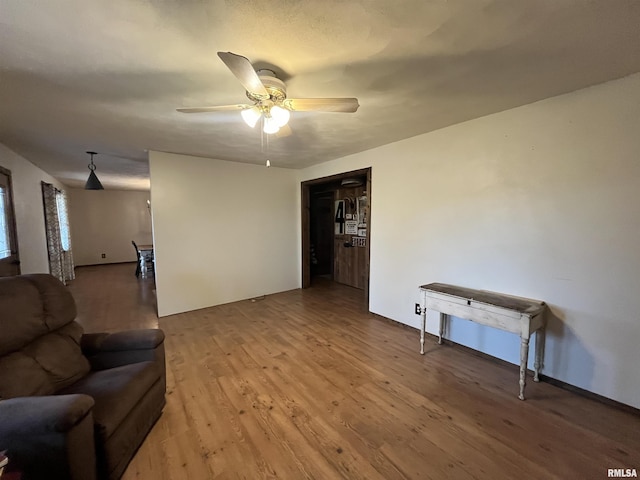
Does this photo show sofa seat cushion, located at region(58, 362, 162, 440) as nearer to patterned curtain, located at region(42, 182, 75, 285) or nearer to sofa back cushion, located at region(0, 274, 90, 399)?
sofa back cushion, located at region(0, 274, 90, 399)

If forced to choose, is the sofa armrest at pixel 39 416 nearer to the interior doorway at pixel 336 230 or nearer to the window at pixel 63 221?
the interior doorway at pixel 336 230

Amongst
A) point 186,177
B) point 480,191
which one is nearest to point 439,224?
point 480,191

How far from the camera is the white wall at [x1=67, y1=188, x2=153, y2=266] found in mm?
8062

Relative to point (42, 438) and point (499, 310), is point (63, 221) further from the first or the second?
point (499, 310)

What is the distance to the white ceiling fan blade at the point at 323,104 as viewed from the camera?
1686mm

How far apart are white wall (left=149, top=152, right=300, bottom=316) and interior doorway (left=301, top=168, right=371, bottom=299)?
0.92ft

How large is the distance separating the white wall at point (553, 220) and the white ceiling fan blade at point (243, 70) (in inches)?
88.0

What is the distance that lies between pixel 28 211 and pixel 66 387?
4.18m

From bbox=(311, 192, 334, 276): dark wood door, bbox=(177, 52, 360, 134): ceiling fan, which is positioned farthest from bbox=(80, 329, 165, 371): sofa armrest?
bbox=(311, 192, 334, 276): dark wood door

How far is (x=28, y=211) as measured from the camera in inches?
165

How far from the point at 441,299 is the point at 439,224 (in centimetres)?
87

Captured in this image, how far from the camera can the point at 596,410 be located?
198 centimetres

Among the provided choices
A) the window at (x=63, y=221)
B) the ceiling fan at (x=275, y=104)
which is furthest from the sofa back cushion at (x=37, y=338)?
the window at (x=63, y=221)

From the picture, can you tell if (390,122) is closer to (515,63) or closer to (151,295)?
(515,63)
